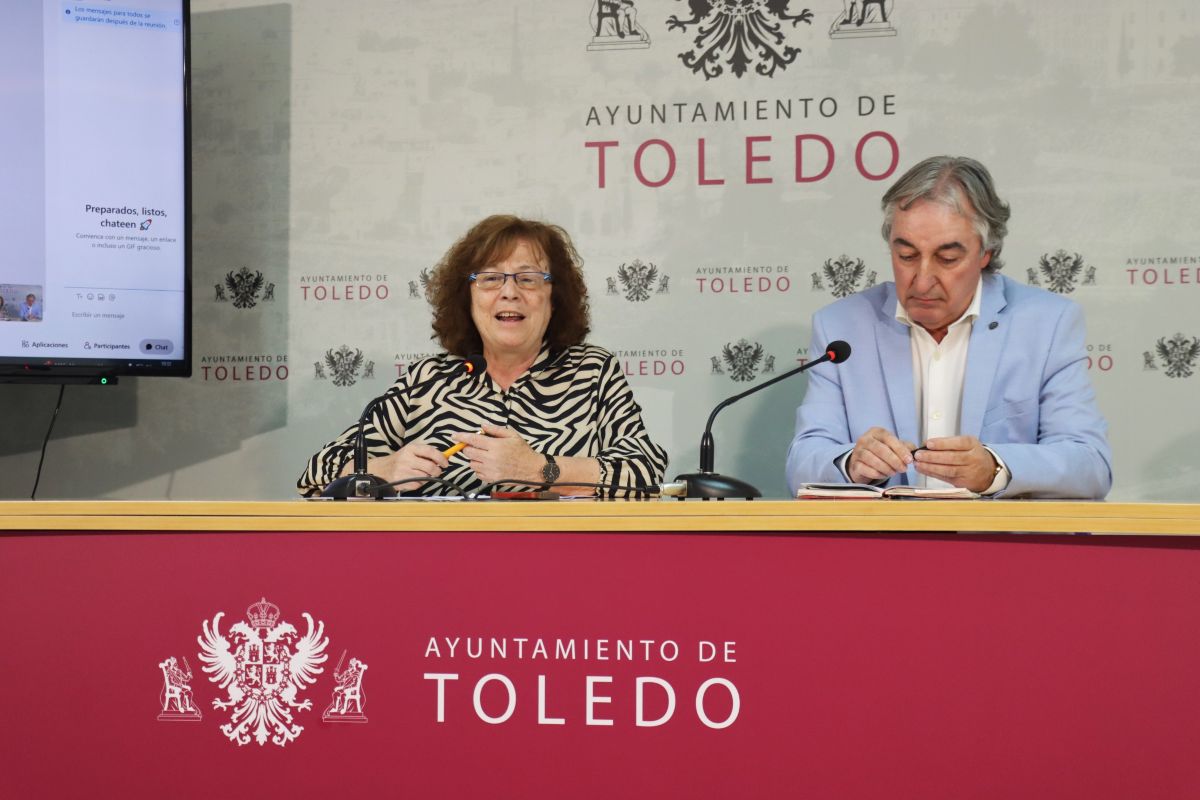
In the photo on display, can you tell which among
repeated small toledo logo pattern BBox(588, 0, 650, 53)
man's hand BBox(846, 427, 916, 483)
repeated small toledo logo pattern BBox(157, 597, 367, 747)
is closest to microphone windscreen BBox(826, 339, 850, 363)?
man's hand BBox(846, 427, 916, 483)

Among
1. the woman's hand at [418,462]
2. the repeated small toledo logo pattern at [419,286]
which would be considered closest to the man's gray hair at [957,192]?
the woman's hand at [418,462]

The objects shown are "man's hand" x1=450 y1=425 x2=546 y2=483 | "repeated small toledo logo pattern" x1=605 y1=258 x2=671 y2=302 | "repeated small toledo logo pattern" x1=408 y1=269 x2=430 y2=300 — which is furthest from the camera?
"repeated small toledo logo pattern" x1=408 y1=269 x2=430 y2=300

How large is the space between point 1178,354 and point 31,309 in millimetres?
2907

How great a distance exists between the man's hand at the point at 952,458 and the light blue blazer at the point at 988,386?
24cm

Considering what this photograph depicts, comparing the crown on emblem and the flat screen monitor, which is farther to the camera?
the flat screen monitor

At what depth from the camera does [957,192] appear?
2619 millimetres

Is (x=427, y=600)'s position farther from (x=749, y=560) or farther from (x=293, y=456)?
(x=293, y=456)

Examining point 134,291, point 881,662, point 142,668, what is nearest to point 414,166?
point 134,291

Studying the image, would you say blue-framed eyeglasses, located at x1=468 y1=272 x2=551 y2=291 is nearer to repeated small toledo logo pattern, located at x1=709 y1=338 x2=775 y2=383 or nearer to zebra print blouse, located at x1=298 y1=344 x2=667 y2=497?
zebra print blouse, located at x1=298 y1=344 x2=667 y2=497

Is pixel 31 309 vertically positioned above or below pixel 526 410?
above

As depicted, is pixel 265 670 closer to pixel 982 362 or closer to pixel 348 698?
pixel 348 698

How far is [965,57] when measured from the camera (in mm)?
3191

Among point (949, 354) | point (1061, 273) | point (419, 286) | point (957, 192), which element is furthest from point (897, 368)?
point (419, 286)

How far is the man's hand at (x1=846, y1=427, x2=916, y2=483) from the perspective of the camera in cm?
221
